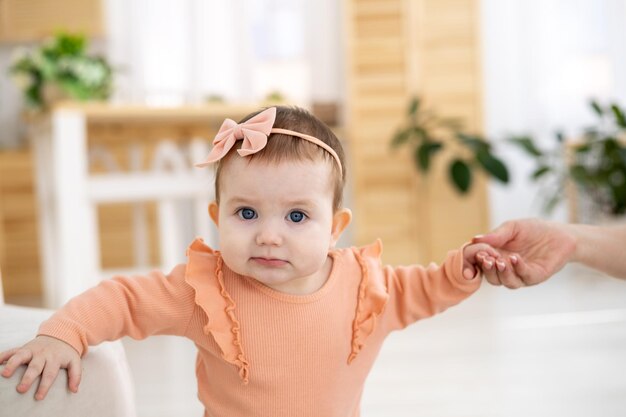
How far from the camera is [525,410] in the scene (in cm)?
188

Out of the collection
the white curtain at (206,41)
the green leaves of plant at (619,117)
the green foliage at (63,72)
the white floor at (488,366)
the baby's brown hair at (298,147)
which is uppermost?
the white curtain at (206,41)

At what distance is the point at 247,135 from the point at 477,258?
0.42m

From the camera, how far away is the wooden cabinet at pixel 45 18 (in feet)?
16.6

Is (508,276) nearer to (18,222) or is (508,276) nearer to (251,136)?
(251,136)

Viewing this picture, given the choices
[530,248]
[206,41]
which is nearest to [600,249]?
[530,248]

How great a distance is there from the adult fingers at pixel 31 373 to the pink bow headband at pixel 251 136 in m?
0.35

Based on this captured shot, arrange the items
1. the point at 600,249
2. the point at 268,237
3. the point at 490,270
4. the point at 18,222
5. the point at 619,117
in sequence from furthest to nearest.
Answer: the point at 18,222 → the point at 619,117 → the point at 600,249 → the point at 490,270 → the point at 268,237

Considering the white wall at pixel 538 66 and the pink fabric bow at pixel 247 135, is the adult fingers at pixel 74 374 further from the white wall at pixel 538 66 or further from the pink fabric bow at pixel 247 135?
the white wall at pixel 538 66

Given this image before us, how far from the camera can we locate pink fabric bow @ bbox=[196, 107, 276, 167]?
1.06 meters

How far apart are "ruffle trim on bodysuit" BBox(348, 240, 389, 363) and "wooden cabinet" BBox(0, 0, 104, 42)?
4399 mm

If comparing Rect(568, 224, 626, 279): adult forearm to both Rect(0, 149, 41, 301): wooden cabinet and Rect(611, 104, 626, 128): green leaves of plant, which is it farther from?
Rect(0, 149, 41, 301): wooden cabinet

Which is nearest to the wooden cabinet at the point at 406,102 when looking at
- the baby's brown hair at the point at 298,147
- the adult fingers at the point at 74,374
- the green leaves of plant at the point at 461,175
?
the green leaves of plant at the point at 461,175

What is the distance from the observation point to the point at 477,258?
119 cm

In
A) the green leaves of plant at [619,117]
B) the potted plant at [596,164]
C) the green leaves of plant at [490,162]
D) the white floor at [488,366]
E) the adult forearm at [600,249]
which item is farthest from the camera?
the green leaves of plant at [490,162]
